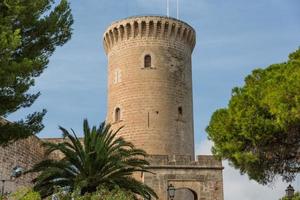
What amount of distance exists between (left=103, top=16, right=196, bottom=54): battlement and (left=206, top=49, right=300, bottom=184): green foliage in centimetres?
1276

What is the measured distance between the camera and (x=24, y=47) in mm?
11867

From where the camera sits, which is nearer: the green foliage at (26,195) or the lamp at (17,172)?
the green foliage at (26,195)

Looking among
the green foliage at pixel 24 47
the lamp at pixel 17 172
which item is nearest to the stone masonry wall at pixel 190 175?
the lamp at pixel 17 172

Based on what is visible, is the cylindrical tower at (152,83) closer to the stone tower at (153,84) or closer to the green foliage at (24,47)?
the stone tower at (153,84)

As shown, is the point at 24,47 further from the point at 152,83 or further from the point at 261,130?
the point at 152,83

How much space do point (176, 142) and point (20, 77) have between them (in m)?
15.7

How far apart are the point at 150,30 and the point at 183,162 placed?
767 cm

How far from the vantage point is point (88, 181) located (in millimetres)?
17172

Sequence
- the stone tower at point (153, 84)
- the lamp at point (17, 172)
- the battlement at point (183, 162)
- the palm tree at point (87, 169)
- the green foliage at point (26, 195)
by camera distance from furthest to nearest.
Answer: the stone tower at point (153, 84)
the battlement at point (183, 162)
the lamp at point (17, 172)
the palm tree at point (87, 169)
the green foliage at point (26, 195)

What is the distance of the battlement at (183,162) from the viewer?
22.5 metres

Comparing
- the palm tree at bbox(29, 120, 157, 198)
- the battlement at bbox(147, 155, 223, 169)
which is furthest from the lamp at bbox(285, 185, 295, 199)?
the battlement at bbox(147, 155, 223, 169)

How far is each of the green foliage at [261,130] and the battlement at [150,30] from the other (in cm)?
1276

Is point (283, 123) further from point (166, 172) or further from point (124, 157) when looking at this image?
point (166, 172)

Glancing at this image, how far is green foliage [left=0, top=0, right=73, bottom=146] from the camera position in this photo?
1065 cm
